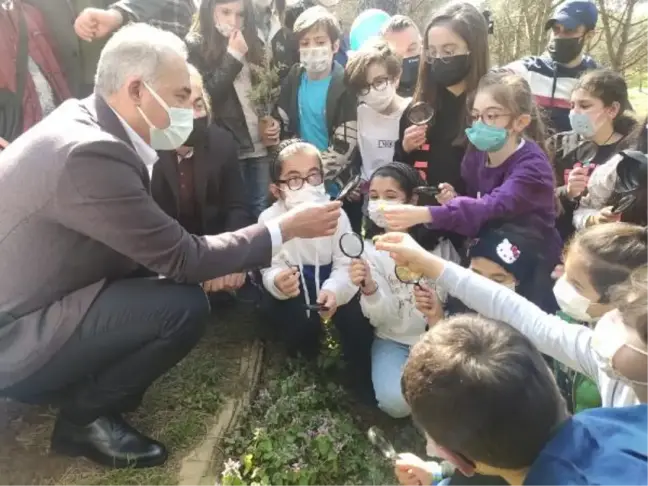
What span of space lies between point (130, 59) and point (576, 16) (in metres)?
3.11

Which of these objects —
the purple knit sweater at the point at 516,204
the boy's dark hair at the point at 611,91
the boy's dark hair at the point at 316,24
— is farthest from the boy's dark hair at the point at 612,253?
the boy's dark hair at the point at 316,24

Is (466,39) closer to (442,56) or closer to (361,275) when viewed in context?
(442,56)

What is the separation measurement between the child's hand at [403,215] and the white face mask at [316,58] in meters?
1.58

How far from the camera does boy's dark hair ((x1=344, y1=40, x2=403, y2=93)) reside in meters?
3.83

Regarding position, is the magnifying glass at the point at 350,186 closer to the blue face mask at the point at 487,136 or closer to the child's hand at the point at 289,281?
the child's hand at the point at 289,281

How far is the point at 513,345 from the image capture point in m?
1.67

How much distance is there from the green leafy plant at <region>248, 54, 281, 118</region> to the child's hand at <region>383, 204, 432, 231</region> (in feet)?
5.06

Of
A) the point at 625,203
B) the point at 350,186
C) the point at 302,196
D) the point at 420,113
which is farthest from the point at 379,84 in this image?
the point at 625,203

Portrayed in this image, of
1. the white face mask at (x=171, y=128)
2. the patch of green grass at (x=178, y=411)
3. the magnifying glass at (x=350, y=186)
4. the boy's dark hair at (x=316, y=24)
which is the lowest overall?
the patch of green grass at (x=178, y=411)

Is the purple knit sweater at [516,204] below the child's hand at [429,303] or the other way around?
the other way around

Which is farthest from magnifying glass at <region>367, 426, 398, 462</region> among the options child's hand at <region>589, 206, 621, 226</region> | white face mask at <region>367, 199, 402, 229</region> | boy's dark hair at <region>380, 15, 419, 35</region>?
boy's dark hair at <region>380, 15, 419, 35</region>

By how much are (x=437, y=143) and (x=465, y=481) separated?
239 centimetres

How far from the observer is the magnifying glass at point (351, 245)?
340 cm

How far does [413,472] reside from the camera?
226 cm
